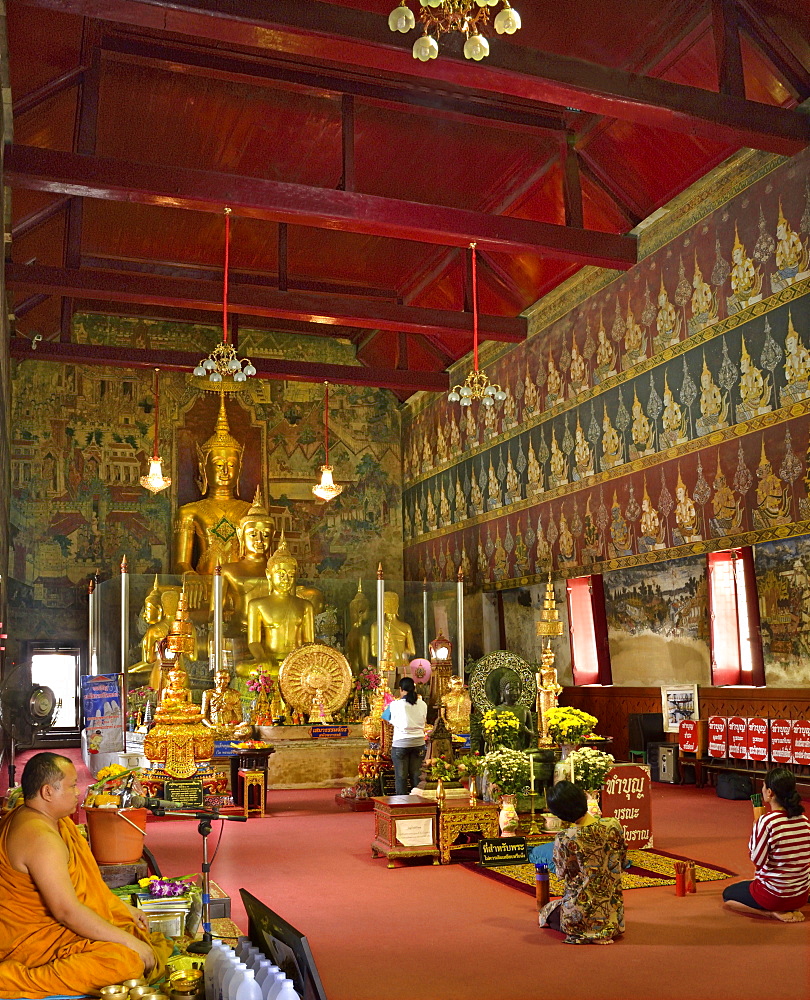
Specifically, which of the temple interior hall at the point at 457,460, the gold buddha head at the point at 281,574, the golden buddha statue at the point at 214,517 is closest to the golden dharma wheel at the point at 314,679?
the temple interior hall at the point at 457,460

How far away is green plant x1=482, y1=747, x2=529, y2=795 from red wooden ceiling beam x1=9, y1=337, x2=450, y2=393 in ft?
26.6

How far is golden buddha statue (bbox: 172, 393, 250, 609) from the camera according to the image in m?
16.5

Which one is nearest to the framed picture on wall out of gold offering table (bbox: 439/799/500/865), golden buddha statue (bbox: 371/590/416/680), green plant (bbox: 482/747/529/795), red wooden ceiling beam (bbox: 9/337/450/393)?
golden buddha statue (bbox: 371/590/416/680)

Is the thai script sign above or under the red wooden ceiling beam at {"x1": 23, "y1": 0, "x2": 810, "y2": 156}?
under

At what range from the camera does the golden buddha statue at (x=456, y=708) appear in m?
10.9

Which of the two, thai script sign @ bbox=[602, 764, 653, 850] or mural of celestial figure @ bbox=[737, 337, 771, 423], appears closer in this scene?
thai script sign @ bbox=[602, 764, 653, 850]

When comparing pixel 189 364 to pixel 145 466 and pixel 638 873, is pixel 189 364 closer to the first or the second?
pixel 145 466

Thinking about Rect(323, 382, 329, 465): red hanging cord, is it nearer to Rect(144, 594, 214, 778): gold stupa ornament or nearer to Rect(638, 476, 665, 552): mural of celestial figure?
Rect(638, 476, 665, 552): mural of celestial figure

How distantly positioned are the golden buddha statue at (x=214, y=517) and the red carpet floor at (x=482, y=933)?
29.7 feet

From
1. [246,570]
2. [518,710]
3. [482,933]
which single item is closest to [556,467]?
[518,710]

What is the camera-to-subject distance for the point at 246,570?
15.2 m

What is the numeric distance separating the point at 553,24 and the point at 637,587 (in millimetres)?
5754

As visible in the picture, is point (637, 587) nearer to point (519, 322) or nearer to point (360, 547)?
point (519, 322)

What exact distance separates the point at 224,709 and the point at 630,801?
215 inches
